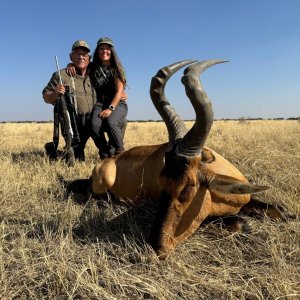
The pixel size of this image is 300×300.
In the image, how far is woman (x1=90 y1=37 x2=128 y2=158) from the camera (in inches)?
347

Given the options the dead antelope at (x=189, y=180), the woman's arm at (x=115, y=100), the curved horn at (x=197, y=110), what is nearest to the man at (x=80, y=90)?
the woman's arm at (x=115, y=100)

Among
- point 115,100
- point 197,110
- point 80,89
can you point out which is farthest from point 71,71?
point 197,110

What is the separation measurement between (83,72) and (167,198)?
600cm

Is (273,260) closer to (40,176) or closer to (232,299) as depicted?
(232,299)

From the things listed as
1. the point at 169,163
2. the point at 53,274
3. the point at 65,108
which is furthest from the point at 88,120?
the point at 53,274

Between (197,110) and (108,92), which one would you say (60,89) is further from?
(197,110)

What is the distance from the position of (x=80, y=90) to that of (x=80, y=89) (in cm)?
3

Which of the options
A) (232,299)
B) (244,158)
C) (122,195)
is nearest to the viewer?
(232,299)

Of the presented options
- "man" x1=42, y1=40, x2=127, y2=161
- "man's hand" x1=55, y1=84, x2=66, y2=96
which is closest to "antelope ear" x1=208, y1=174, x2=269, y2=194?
"man" x1=42, y1=40, x2=127, y2=161

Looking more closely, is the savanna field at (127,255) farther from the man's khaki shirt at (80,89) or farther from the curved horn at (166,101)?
the man's khaki shirt at (80,89)

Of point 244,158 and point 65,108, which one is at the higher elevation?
point 65,108

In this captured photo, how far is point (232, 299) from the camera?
123 inches

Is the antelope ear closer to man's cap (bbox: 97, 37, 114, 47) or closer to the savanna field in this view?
the savanna field

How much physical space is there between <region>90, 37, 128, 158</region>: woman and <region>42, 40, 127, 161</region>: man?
0.17 meters
